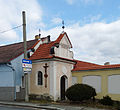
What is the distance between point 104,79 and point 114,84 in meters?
0.97

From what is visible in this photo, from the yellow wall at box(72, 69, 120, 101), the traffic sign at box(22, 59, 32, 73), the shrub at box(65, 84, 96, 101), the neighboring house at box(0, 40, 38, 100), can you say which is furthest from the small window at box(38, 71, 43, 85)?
the yellow wall at box(72, 69, 120, 101)

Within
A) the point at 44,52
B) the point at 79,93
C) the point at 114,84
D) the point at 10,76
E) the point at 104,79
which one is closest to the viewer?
the point at 79,93

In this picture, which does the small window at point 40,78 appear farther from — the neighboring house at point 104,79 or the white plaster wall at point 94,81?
the white plaster wall at point 94,81

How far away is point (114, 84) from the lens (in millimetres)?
14547

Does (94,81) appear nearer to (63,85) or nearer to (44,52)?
(63,85)

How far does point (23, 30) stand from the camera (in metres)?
15.5

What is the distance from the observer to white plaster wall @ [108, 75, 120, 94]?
14.4 metres

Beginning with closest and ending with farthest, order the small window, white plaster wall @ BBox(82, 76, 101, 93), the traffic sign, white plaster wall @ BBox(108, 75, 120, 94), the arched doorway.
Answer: white plaster wall @ BBox(108, 75, 120, 94) → the traffic sign → white plaster wall @ BBox(82, 76, 101, 93) → the small window → the arched doorway

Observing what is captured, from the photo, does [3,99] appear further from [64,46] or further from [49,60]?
[64,46]

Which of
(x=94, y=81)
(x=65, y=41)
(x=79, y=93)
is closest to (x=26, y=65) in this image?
(x=65, y=41)

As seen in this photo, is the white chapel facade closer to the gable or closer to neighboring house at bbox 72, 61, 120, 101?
the gable

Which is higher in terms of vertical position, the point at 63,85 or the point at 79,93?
the point at 63,85

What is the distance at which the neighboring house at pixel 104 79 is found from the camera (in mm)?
14438

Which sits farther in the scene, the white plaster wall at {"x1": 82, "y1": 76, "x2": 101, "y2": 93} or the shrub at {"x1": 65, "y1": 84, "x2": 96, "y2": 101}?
the white plaster wall at {"x1": 82, "y1": 76, "x2": 101, "y2": 93}
